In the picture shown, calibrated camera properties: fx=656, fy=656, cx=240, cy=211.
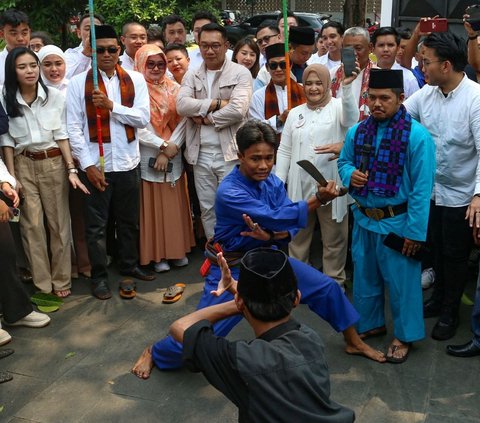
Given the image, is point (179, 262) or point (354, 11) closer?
point (179, 262)

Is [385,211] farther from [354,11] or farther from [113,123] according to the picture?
[354,11]

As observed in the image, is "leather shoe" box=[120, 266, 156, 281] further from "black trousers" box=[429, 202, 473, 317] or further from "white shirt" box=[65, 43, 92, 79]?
"black trousers" box=[429, 202, 473, 317]

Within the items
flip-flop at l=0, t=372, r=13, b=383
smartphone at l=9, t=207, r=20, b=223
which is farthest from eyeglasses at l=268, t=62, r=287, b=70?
flip-flop at l=0, t=372, r=13, b=383

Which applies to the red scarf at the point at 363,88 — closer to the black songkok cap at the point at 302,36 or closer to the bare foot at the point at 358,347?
the black songkok cap at the point at 302,36

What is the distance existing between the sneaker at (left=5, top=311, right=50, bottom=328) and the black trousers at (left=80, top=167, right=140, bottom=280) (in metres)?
0.69

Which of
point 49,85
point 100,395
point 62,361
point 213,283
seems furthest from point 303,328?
point 49,85

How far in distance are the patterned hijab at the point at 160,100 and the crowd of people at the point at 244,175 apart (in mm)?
13

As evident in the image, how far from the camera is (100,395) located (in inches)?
163

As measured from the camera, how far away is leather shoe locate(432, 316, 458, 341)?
15.4 ft

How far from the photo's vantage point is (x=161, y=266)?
6.09 metres

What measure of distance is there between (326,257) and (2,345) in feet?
8.53

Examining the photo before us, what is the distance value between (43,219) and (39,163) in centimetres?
52

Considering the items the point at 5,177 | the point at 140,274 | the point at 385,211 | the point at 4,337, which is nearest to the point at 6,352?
the point at 4,337

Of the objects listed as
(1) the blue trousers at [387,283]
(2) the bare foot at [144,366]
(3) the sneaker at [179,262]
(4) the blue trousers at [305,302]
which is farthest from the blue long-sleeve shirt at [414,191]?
(3) the sneaker at [179,262]
